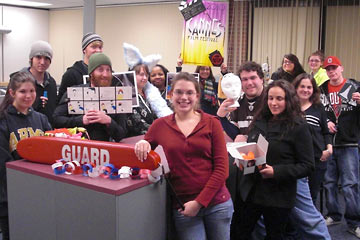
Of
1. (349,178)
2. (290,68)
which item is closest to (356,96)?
(349,178)

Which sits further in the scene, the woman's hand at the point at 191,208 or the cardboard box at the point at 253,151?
the cardboard box at the point at 253,151

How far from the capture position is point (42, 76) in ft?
10.4

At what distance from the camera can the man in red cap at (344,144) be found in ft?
10.8

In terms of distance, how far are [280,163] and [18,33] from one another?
8.58 m

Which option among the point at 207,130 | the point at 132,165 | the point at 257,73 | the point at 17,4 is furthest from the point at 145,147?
the point at 17,4

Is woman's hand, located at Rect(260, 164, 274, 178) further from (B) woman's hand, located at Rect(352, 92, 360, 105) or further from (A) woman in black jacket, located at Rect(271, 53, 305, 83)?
(A) woman in black jacket, located at Rect(271, 53, 305, 83)

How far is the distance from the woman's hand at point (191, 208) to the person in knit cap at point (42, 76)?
181 cm

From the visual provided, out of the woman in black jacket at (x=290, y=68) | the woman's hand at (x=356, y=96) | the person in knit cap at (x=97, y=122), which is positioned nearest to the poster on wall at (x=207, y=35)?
the woman in black jacket at (x=290, y=68)

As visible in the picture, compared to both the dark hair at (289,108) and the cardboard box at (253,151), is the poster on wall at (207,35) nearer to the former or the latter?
the dark hair at (289,108)

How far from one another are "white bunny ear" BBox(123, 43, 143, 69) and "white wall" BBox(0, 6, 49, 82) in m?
7.13

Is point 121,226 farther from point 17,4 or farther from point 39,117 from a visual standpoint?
point 17,4

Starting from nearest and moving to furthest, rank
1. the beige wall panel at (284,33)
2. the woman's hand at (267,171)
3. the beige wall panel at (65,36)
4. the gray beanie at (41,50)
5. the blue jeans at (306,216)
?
the woman's hand at (267,171)
the blue jeans at (306,216)
the gray beanie at (41,50)
the beige wall panel at (284,33)
the beige wall panel at (65,36)

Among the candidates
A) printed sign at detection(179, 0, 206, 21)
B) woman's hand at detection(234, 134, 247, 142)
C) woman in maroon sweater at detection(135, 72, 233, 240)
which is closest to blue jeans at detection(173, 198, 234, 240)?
woman in maroon sweater at detection(135, 72, 233, 240)

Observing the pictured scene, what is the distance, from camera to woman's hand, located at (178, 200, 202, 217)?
176cm
